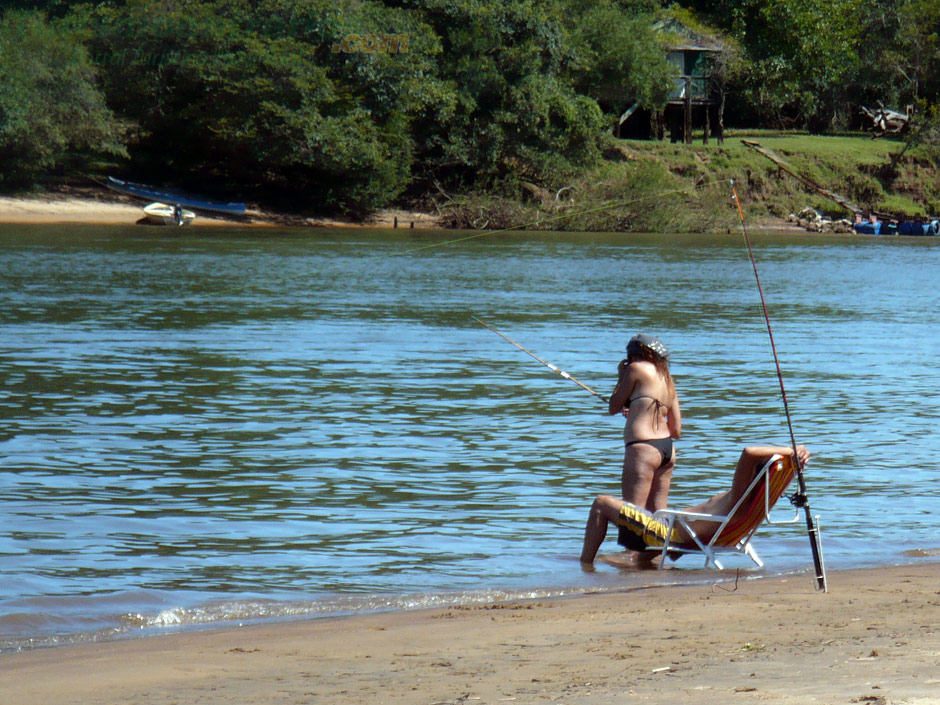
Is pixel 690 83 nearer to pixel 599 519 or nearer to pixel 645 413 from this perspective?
pixel 645 413

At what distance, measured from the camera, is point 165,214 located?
4719 cm

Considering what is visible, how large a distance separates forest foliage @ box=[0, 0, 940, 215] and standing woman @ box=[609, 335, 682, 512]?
41.3 meters

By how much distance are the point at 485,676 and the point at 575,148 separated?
51.4 m

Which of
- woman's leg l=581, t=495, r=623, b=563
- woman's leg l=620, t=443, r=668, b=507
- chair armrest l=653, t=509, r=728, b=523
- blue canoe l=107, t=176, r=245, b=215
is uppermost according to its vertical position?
blue canoe l=107, t=176, r=245, b=215

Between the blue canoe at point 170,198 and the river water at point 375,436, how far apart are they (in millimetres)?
22327

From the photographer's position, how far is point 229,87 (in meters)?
47.8

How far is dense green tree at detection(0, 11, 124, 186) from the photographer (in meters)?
45.4

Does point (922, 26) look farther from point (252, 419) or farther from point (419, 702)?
point (419, 702)

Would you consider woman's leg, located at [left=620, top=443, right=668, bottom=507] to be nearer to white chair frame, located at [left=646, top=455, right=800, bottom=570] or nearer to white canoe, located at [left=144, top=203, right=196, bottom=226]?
white chair frame, located at [left=646, top=455, right=800, bottom=570]

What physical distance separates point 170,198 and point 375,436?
40.3m

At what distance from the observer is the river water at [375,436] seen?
7.07 m

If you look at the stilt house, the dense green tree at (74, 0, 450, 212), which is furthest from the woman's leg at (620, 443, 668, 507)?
the stilt house

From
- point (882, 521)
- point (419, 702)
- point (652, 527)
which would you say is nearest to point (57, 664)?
point (419, 702)

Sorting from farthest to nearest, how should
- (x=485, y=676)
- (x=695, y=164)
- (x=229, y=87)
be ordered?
(x=695, y=164) → (x=229, y=87) → (x=485, y=676)
